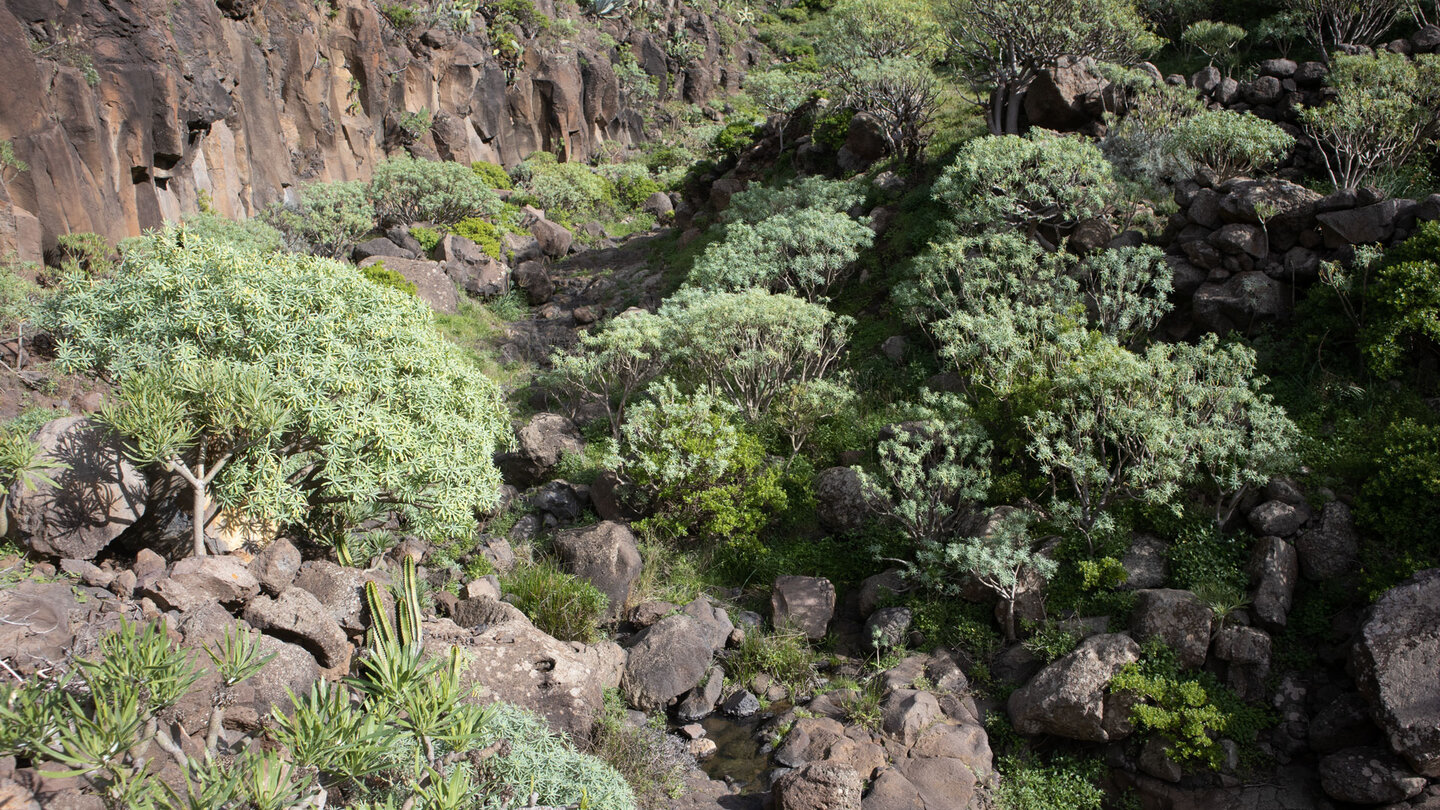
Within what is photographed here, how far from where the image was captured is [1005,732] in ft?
32.7

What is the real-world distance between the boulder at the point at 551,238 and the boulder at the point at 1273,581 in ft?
91.4

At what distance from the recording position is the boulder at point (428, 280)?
78.5ft

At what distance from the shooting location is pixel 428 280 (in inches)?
959

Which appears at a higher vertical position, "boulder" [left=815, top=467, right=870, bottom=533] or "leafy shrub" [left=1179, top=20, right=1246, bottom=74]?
"leafy shrub" [left=1179, top=20, right=1246, bottom=74]

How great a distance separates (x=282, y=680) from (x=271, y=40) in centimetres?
2773

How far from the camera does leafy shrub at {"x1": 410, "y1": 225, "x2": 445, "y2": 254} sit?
28219 millimetres

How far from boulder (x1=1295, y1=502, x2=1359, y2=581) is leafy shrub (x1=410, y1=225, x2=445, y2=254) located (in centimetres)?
2607

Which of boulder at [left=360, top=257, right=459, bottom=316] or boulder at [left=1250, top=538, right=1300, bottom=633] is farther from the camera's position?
boulder at [left=360, top=257, right=459, bottom=316]

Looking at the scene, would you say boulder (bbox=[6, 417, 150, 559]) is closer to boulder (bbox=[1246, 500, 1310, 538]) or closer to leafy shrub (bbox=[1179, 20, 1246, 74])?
boulder (bbox=[1246, 500, 1310, 538])

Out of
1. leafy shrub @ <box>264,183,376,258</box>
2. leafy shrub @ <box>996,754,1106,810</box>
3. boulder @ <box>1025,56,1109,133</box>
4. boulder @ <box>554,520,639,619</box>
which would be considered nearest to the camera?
leafy shrub @ <box>996,754,1106,810</box>

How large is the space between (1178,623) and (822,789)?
15.7ft

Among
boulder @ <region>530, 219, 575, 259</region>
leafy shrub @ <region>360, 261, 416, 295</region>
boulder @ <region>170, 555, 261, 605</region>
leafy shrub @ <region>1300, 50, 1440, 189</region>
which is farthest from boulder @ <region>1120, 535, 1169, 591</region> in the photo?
boulder @ <region>530, 219, 575, 259</region>

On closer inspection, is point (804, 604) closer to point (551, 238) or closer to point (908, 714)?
point (908, 714)

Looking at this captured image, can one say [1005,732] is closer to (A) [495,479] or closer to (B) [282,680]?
(A) [495,479]
